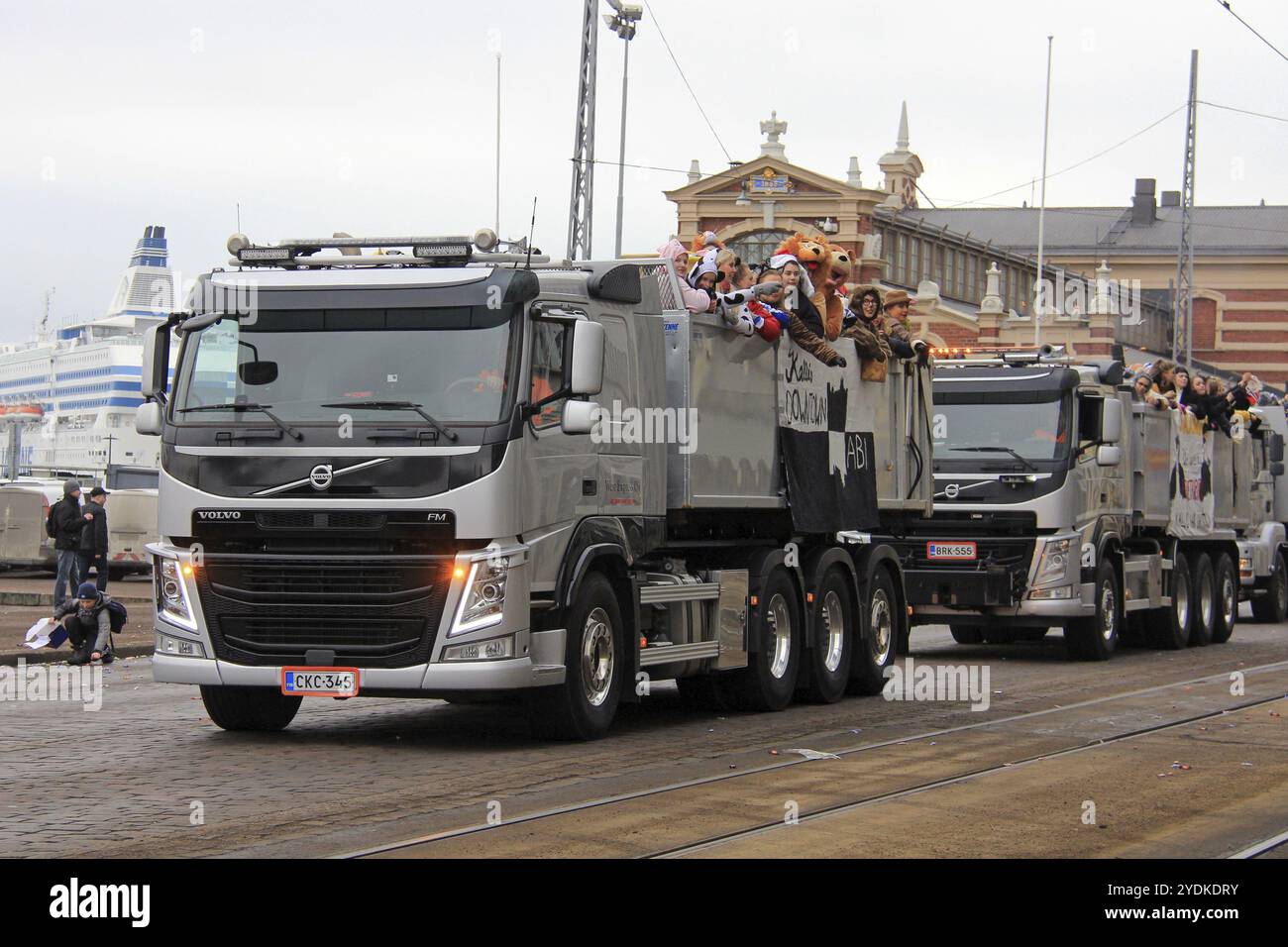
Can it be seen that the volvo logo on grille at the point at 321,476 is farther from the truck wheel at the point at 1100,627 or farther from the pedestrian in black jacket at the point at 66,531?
the pedestrian in black jacket at the point at 66,531

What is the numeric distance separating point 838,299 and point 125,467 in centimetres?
2903

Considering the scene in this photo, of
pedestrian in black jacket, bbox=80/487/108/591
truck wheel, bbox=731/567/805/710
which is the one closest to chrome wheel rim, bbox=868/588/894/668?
truck wheel, bbox=731/567/805/710

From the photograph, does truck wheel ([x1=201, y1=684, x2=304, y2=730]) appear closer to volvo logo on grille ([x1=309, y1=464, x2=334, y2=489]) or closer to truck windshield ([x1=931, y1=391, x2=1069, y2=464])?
volvo logo on grille ([x1=309, y1=464, x2=334, y2=489])

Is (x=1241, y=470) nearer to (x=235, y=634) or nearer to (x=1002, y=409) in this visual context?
(x=1002, y=409)

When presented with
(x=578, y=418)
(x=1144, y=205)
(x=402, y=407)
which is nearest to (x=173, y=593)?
(x=402, y=407)

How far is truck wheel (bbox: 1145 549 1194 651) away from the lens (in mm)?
23438

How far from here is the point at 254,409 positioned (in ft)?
38.8

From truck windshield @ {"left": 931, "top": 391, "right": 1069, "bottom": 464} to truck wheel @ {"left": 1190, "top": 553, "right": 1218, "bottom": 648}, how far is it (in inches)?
201

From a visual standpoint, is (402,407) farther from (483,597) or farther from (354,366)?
(483,597)

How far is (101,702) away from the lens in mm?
15352

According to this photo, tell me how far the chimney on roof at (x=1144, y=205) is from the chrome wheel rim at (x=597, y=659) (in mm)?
91185

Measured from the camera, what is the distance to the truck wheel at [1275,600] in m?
30.1

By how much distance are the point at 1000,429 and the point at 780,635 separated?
6.30 meters

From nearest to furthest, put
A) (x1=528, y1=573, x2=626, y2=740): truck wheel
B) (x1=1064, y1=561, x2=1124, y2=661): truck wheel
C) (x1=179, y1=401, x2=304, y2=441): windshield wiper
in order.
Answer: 1. (x1=179, y1=401, x2=304, y2=441): windshield wiper
2. (x1=528, y1=573, x2=626, y2=740): truck wheel
3. (x1=1064, y1=561, x2=1124, y2=661): truck wheel
